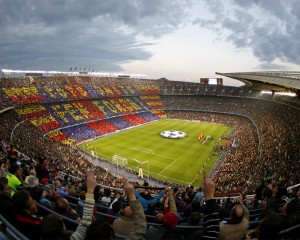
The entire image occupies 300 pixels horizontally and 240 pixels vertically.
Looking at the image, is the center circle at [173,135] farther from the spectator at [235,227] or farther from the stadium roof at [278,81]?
the spectator at [235,227]

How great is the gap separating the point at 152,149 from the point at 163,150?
2075 millimetres

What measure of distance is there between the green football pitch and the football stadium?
0.19 m

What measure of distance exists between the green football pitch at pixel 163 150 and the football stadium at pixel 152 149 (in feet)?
0.64

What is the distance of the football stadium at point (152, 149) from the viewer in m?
5.59

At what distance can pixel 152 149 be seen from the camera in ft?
151

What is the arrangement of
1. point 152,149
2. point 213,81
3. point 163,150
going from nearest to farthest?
point 163,150 < point 152,149 < point 213,81

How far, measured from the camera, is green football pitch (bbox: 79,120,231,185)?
36062mm

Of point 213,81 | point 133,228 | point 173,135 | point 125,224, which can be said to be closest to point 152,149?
point 173,135

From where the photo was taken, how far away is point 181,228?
478 centimetres

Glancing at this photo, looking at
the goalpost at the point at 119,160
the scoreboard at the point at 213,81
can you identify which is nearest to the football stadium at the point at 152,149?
the scoreboard at the point at 213,81

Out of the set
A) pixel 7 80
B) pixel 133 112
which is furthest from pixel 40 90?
pixel 133 112

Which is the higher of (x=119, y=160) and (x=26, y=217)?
(x=26, y=217)

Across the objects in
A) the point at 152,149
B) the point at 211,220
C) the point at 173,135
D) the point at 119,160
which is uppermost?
the point at 211,220

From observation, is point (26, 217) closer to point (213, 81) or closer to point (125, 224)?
point (125, 224)
